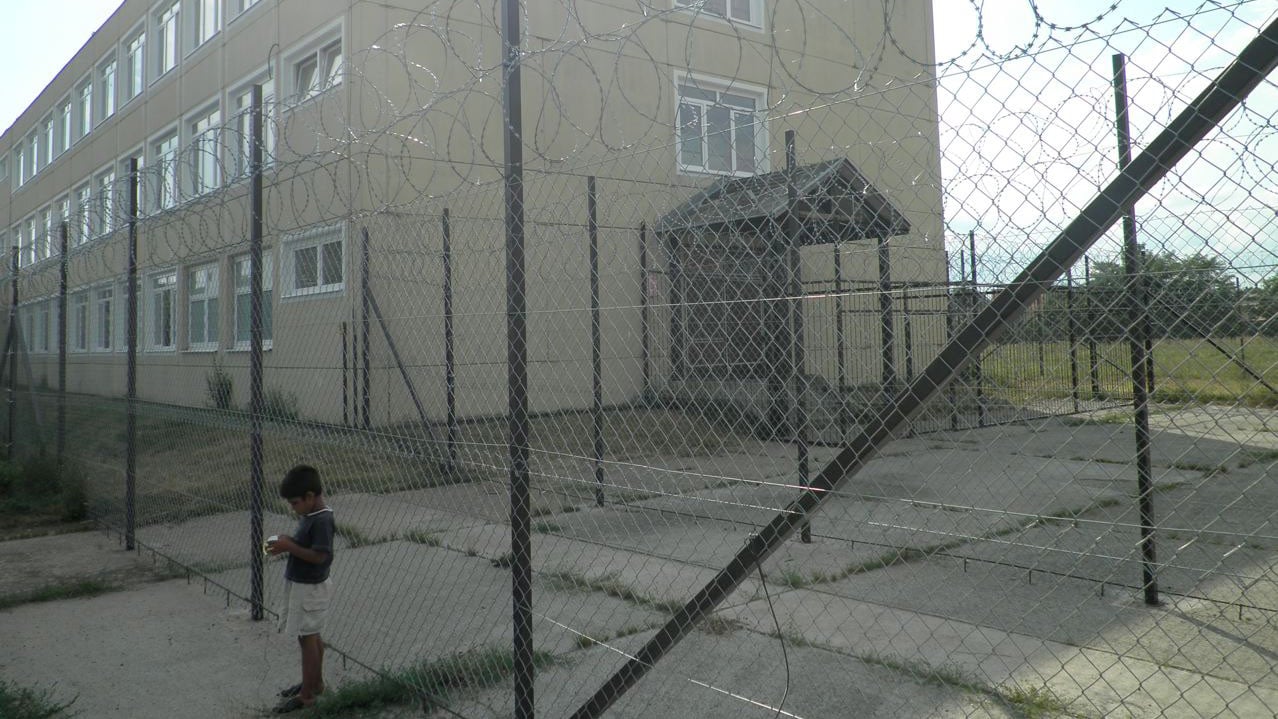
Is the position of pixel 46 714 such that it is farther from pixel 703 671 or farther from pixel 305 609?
pixel 703 671

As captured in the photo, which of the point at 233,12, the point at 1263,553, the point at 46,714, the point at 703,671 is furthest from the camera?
the point at 233,12

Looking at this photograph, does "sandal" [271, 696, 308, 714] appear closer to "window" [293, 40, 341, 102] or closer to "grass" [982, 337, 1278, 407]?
"grass" [982, 337, 1278, 407]

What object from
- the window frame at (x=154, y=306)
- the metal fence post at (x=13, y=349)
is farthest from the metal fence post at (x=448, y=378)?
the metal fence post at (x=13, y=349)

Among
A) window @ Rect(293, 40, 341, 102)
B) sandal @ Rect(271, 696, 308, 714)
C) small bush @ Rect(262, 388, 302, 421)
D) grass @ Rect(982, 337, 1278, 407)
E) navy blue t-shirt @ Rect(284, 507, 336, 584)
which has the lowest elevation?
sandal @ Rect(271, 696, 308, 714)

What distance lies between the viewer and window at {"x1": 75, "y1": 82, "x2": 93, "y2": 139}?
2466cm

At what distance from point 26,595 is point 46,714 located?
232 cm

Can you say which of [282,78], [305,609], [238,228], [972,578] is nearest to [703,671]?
[305,609]

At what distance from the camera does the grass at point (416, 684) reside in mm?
3801

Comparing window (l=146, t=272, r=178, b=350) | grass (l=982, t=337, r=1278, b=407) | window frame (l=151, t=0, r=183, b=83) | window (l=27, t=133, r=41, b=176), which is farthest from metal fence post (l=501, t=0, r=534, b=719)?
window (l=27, t=133, r=41, b=176)

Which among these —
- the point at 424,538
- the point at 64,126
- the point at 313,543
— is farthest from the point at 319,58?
the point at 64,126

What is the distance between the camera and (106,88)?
76.4 feet

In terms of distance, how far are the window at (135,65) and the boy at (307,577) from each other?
19433 millimetres

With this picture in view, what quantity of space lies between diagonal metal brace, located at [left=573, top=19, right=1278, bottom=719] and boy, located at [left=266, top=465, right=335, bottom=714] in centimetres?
213

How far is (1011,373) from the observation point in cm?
617
